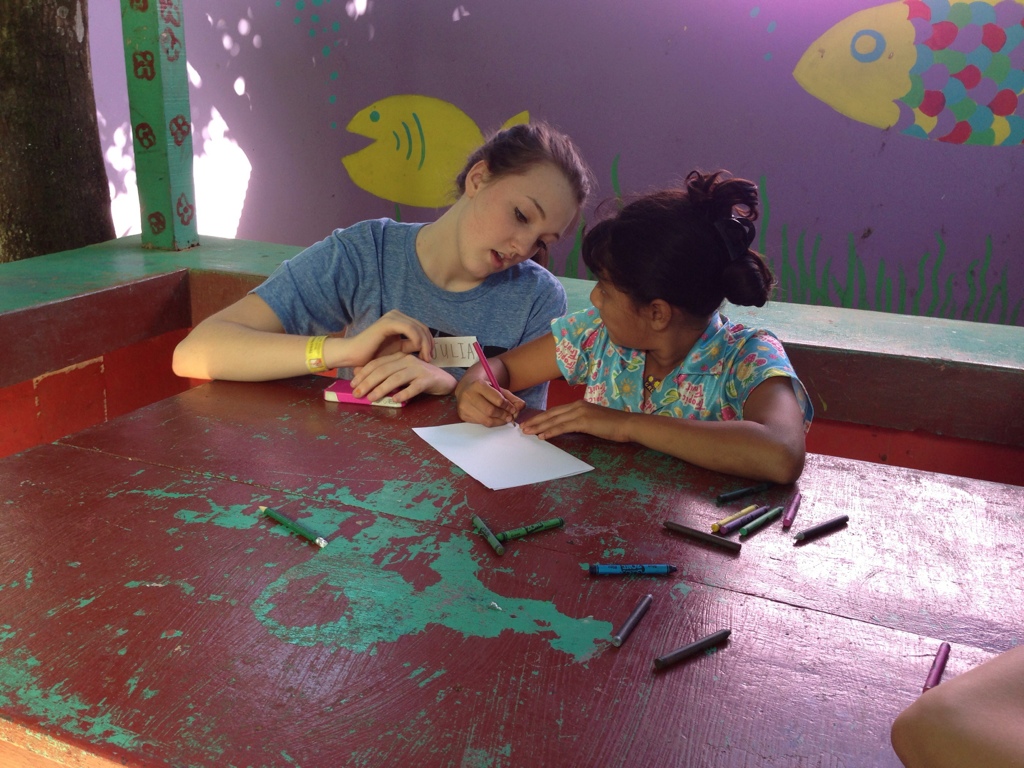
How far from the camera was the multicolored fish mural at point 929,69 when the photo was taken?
328 cm

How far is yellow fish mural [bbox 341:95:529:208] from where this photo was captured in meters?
4.18

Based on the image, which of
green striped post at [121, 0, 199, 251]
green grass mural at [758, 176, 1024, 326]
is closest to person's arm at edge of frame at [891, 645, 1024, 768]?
green striped post at [121, 0, 199, 251]

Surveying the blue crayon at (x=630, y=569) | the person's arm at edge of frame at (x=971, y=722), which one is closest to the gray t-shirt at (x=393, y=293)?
the blue crayon at (x=630, y=569)

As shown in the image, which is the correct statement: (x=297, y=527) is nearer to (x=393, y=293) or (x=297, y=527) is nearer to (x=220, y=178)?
(x=393, y=293)

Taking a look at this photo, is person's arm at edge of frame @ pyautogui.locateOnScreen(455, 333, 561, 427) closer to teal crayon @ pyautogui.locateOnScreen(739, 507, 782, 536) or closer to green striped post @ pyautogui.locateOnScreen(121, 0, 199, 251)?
teal crayon @ pyautogui.locateOnScreen(739, 507, 782, 536)

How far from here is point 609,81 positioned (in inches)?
151

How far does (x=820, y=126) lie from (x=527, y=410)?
263 centimetres

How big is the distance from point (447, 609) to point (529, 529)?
0.21 metres

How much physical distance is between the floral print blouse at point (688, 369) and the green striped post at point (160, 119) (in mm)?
1795

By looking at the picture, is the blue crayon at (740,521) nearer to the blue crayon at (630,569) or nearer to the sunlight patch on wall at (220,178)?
the blue crayon at (630,569)

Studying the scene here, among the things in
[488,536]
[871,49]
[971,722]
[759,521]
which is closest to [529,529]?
[488,536]

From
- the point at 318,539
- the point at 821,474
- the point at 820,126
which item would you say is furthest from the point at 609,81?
the point at 318,539

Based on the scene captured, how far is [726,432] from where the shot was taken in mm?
1318

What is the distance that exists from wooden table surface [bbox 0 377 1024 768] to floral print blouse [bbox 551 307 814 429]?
0.27 m
